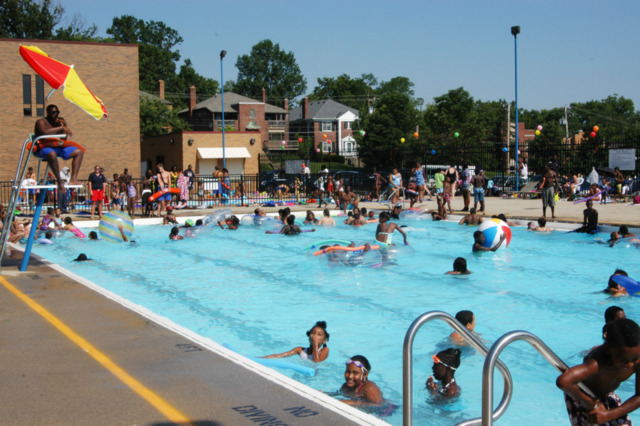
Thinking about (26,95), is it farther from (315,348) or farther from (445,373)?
(445,373)

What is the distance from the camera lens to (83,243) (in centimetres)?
2069

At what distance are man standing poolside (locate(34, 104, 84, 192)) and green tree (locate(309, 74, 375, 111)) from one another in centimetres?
12556

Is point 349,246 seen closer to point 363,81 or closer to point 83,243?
point 83,243

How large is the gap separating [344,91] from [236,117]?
51.3 meters

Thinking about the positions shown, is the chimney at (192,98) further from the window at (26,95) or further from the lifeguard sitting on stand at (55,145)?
the lifeguard sitting on stand at (55,145)

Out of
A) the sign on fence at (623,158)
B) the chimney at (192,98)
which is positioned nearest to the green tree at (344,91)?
the chimney at (192,98)

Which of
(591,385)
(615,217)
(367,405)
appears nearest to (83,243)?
(367,405)

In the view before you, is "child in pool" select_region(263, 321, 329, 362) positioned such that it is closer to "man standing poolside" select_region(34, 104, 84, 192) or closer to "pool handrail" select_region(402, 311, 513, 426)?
"pool handrail" select_region(402, 311, 513, 426)

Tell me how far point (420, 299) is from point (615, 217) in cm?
1148

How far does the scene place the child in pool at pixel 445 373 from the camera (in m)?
7.28

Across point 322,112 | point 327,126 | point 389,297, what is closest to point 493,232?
point 389,297

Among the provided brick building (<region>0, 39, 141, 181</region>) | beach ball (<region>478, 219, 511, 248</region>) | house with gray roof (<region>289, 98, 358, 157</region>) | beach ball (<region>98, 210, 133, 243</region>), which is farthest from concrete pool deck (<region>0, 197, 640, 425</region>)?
house with gray roof (<region>289, 98, 358, 157</region>)

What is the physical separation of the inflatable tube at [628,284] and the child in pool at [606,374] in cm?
782

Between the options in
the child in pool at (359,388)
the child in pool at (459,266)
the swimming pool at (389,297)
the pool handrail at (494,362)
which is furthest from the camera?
the child in pool at (459,266)
